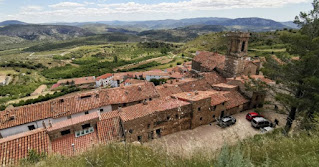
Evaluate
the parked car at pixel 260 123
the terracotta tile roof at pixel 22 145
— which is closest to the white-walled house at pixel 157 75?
the parked car at pixel 260 123

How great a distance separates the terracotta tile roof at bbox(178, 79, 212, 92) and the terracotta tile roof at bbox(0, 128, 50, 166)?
21.7 meters

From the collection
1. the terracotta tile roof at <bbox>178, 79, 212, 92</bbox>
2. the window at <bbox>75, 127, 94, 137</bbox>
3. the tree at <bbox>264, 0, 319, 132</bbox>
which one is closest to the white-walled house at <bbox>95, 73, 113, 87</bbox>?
the terracotta tile roof at <bbox>178, 79, 212, 92</bbox>

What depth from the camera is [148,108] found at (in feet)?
64.7

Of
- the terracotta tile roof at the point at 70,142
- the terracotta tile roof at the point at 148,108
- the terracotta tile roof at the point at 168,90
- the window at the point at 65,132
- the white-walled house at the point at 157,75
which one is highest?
the terracotta tile roof at the point at 148,108

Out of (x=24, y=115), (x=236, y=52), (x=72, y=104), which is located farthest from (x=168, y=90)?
(x=24, y=115)

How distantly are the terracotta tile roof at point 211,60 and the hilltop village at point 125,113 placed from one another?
236 centimetres

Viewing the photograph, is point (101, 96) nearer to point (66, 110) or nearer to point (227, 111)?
point (66, 110)

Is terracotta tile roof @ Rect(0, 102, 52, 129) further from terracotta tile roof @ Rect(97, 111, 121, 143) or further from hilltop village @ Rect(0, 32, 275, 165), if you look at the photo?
terracotta tile roof @ Rect(97, 111, 121, 143)

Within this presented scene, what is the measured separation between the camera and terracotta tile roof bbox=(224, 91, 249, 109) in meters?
24.0

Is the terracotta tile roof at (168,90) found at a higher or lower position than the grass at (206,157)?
lower

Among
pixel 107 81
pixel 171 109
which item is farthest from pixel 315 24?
pixel 107 81

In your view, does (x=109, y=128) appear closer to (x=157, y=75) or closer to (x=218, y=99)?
(x=218, y=99)

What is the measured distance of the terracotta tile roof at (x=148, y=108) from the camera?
18.4 meters

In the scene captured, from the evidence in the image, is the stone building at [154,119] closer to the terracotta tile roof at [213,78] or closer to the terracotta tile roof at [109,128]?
the terracotta tile roof at [109,128]
